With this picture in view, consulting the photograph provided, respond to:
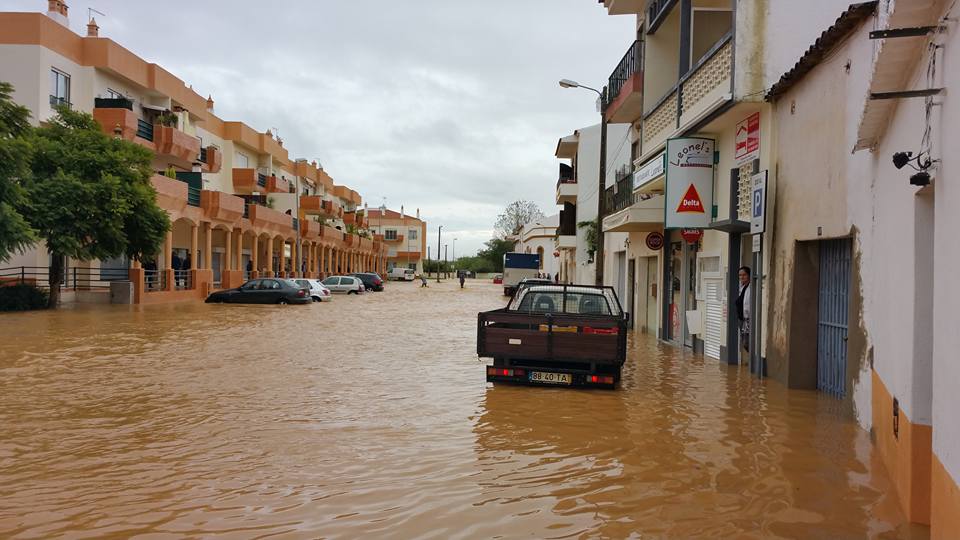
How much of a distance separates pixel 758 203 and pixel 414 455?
799 cm

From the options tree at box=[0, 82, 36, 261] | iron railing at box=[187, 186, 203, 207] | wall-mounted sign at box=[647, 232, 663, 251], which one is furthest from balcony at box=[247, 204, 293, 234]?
wall-mounted sign at box=[647, 232, 663, 251]

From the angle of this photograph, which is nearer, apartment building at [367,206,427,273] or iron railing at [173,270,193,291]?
iron railing at [173,270,193,291]

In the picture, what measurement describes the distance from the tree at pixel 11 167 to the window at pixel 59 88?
9.01 metres

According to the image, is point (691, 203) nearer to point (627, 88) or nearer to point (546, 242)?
point (627, 88)

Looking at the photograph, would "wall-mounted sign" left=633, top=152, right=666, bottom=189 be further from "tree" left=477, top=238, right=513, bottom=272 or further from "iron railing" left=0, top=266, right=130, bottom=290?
"tree" left=477, top=238, right=513, bottom=272

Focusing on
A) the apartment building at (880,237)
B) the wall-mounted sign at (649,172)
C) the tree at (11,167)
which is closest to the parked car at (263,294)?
the tree at (11,167)

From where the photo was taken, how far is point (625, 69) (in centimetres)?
2350

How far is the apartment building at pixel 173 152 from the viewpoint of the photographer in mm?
30609

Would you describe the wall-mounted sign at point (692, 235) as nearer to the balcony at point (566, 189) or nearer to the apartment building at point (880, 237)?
the apartment building at point (880, 237)

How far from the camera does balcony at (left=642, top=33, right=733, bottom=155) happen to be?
550 inches

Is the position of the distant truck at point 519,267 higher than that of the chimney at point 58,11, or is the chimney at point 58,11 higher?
the chimney at point 58,11

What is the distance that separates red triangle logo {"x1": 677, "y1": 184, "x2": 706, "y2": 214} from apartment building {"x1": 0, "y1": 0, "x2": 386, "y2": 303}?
24.9 m

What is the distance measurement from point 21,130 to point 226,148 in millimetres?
28140

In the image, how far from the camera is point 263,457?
7156 mm
